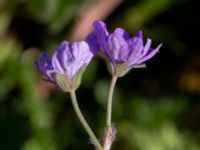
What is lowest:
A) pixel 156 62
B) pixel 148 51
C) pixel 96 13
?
pixel 156 62

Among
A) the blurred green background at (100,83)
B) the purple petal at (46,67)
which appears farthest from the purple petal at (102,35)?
the blurred green background at (100,83)

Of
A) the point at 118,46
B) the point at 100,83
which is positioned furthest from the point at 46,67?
the point at 100,83

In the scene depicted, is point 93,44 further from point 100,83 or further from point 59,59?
point 100,83

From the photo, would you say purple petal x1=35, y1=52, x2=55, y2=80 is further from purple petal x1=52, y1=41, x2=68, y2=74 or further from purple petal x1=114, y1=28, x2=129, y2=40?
purple petal x1=114, y1=28, x2=129, y2=40

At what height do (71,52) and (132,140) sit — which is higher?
(71,52)

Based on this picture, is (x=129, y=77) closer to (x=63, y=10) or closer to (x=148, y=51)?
(x=63, y=10)

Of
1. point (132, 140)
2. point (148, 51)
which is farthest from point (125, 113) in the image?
point (148, 51)

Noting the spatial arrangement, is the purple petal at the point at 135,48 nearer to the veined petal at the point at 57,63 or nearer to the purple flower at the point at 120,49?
the purple flower at the point at 120,49
